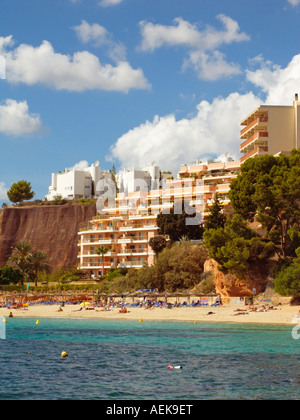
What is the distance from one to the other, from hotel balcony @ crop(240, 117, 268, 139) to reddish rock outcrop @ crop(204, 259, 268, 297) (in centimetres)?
2115

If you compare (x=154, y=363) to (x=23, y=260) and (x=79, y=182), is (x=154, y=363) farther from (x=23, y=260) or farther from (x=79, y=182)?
(x=79, y=182)

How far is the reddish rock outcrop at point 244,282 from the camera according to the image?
1815 inches

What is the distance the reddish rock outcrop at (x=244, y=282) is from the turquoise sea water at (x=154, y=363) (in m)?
9.56

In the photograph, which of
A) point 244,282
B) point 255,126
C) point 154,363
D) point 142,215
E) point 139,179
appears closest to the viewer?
point 154,363

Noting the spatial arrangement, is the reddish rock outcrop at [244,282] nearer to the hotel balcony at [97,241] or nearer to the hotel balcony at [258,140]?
the hotel balcony at [258,140]

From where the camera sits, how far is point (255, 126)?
63.5 m

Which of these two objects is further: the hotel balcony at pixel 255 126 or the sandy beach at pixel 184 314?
the hotel balcony at pixel 255 126

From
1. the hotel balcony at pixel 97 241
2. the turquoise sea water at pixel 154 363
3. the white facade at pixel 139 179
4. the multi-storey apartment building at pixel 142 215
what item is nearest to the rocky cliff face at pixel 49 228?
the white facade at pixel 139 179

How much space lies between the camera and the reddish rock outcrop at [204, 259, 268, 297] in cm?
4609

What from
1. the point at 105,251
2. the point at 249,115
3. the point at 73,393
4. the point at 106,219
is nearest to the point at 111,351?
the point at 73,393

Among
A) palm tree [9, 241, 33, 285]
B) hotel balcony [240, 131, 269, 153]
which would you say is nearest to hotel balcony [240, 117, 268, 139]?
hotel balcony [240, 131, 269, 153]

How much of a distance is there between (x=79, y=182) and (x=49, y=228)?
38.4 ft

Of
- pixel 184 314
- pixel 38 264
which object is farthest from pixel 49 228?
pixel 184 314
